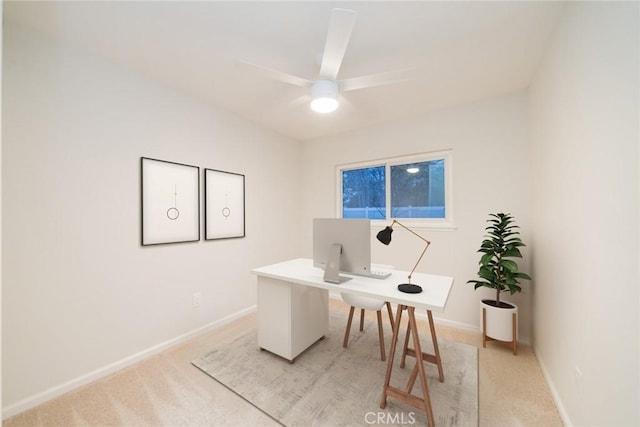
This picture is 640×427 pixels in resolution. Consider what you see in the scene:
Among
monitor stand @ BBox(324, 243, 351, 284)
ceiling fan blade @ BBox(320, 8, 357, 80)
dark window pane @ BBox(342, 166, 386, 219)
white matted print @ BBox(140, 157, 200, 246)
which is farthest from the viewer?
dark window pane @ BBox(342, 166, 386, 219)

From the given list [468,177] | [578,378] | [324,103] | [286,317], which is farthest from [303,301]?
[468,177]

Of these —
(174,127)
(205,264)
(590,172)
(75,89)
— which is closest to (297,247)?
(205,264)

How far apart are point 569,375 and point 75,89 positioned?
378cm

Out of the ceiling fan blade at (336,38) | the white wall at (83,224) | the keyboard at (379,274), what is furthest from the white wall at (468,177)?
the white wall at (83,224)

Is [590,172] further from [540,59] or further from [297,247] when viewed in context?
[297,247]

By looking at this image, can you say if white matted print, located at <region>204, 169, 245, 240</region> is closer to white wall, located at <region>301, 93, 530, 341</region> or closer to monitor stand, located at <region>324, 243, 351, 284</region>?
monitor stand, located at <region>324, 243, 351, 284</region>

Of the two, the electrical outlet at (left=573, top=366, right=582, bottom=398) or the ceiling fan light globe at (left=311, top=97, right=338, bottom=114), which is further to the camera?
the ceiling fan light globe at (left=311, top=97, right=338, bottom=114)

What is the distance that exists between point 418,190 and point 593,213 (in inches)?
74.8

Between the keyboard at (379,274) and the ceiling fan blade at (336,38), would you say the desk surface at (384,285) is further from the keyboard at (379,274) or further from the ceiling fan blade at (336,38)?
the ceiling fan blade at (336,38)

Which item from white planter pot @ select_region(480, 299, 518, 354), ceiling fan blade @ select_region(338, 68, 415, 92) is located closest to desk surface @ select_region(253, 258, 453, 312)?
white planter pot @ select_region(480, 299, 518, 354)

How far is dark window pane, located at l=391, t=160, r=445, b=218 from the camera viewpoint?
117 inches

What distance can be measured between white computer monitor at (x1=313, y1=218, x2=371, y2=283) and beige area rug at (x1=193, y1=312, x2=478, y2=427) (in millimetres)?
776

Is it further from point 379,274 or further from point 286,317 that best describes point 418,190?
point 286,317

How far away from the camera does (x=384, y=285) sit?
174 cm
